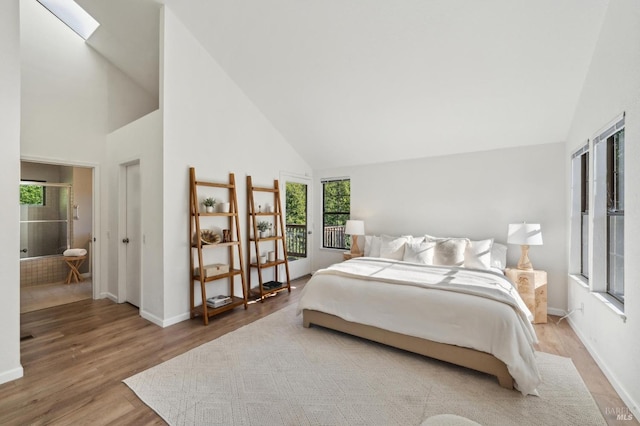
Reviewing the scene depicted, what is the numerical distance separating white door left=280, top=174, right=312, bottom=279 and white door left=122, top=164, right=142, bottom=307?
2.58 meters

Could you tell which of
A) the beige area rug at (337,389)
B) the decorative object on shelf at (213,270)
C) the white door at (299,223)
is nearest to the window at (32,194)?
the decorative object on shelf at (213,270)

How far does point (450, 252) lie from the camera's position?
3842 millimetres

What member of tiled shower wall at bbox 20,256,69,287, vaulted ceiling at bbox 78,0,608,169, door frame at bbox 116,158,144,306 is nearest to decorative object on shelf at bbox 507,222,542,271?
vaulted ceiling at bbox 78,0,608,169

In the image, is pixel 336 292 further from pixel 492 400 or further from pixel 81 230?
pixel 81 230

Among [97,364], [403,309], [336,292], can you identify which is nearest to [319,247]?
[336,292]

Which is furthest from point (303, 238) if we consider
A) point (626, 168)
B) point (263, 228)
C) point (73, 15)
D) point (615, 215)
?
point (73, 15)

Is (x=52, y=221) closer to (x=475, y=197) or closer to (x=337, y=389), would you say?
(x=337, y=389)

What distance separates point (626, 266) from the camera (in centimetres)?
199

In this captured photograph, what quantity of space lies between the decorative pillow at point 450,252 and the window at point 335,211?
2026 millimetres

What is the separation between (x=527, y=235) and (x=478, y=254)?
24.0 inches

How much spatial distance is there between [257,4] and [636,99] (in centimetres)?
340

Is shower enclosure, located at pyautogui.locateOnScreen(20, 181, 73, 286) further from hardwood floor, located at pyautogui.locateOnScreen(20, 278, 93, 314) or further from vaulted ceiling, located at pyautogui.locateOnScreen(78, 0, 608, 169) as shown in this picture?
vaulted ceiling, located at pyautogui.locateOnScreen(78, 0, 608, 169)

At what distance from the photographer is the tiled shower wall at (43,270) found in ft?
16.0

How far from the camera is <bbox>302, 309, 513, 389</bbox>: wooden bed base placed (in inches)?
84.0
